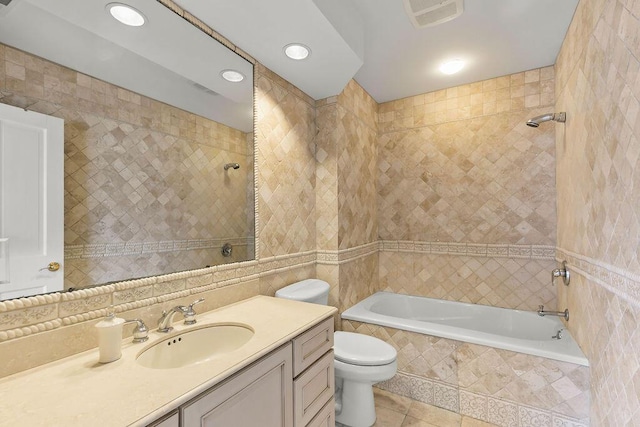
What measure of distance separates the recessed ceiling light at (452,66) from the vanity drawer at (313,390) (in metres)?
2.40

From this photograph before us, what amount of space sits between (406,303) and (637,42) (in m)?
2.52

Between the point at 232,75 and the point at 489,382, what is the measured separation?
2628 millimetres

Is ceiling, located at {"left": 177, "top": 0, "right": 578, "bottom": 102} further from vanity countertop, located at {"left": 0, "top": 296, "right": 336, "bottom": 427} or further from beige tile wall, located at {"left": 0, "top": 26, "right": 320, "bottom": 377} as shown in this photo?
vanity countertop, located at {"left": 0, "top": 296, "right": 336, "bottom": 427}

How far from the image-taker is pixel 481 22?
195cm

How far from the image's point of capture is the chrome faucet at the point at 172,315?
1310mm

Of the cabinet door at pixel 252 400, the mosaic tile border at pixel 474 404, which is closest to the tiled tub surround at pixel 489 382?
the mosaic tile border at pixel 474 404

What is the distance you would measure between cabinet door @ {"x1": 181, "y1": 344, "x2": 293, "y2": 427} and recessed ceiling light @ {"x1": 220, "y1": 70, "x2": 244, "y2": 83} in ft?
5.13

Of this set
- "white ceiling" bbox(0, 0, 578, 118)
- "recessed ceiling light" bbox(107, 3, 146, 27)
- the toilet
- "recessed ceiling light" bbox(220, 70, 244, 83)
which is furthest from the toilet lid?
"recessed ceiling light" bbox(107, 3, 146, 27)

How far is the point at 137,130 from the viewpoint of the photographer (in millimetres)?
1349

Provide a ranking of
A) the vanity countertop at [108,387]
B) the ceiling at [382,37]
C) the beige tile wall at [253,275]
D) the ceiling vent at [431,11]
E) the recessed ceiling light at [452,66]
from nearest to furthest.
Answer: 1. the vanity countertop at [108,387]
2. the beige tile wall at [253,275]
3. the ceiling at [382,37]
4. the ceiling vent at [431,11]
5. the recessed ceiling light at [452,66]

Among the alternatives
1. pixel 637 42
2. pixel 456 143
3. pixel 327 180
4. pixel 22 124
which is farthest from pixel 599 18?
pixel 22 124

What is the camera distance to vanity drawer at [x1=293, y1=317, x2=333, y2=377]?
4.29ft

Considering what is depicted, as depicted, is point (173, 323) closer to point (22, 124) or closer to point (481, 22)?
point (22, 124)

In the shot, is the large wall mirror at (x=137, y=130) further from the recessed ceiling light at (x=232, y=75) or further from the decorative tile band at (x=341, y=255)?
the decorative tile band at (x=341, y=255)
